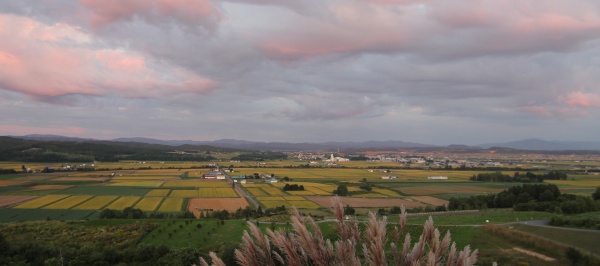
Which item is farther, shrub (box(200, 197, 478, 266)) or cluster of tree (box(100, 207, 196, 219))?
cluster of tree (box(100, 207, 196, 219))

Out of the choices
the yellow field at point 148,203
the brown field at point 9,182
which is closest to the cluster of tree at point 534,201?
the yellow field at point 148,203

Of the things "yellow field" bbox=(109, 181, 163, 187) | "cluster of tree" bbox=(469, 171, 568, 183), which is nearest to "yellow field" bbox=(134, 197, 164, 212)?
"yellow field" bbox=(109, 181, 163, 187)

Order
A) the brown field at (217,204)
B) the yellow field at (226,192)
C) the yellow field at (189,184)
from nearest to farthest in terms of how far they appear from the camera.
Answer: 1. the brown field at (217,204)
2. the yellow field at (226,192)
3. the yellow field at (189,184)

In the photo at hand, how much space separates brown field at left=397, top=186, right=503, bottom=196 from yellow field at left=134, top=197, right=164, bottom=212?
130 ft

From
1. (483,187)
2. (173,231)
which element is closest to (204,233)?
(173,231)

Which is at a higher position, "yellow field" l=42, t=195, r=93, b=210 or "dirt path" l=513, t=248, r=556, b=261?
"dirt path" l=513, t=248, r=556, b=261

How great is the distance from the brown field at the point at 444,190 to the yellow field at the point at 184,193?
35.1 meters

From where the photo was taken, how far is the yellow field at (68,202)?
4878 centimetres

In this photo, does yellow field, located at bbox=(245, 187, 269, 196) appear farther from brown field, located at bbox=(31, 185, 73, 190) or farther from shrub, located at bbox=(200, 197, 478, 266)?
shrub, located at bbox=(200, 197, 478, 266)

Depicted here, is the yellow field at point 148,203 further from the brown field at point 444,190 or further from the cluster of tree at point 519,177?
the cluster of tree at point 519,177

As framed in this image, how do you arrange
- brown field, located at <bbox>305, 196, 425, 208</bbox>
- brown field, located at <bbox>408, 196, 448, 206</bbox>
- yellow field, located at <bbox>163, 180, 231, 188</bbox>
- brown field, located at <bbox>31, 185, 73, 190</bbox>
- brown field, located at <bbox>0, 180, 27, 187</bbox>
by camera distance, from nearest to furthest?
brown field, located at <bbox>305, 196, 425, 208</bbox> < brown field, located at <bbox>408, 196, 448, 206</bbox> < brown field, located at <bbox>31, 185, 73, 190</bbox> < brown field, located at <bbox>0, 180, 27, 187</bbox> < yellow field, located at <bbox>163, 180, 231, 188</bbox>

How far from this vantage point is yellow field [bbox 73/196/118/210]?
161ft

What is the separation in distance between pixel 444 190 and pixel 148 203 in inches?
1901

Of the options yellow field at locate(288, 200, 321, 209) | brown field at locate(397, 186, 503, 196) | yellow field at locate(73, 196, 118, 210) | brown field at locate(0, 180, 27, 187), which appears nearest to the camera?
yellow field at locate(73, 196, 118, 210)
